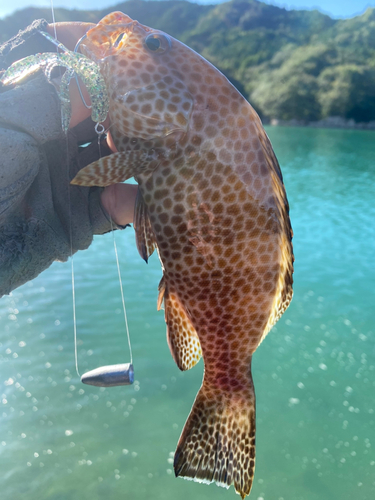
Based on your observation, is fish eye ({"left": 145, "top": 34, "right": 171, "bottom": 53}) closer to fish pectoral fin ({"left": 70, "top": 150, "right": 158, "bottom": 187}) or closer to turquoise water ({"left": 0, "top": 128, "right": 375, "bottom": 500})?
fish pectoral fin ({"left": 70, "top": 150, "right": 158, "bottom": 187})

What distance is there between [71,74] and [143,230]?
95 cm

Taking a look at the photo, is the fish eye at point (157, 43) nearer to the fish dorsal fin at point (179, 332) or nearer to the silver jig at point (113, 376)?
the fish dorsal fin at point (179, 332)

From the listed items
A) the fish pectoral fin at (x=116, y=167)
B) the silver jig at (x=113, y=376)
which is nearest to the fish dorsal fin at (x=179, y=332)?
the silver jig at (x=113, y=376)

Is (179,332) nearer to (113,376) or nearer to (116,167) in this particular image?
(113,376)

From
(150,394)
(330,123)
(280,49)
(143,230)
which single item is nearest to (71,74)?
(143,230)

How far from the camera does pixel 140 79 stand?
91.4 inches

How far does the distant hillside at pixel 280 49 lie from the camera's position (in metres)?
72.4

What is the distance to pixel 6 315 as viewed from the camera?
8.82 m

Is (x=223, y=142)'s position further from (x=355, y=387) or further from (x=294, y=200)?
(x=294, y=200)

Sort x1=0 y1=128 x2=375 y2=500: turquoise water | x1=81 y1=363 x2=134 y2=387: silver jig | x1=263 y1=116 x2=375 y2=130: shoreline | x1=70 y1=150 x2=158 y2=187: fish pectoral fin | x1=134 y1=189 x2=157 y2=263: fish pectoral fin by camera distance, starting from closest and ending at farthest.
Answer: x1=70 y1=150 x2=158 y2=187: fish pectoral fin → x1=134 y1=189 x2=157 y2=263: fish pectoral fin → x1=81 y1=363 x2=134 y2=387: silver jig → x1=0 y1=128 x2=375 y2=500: turquoise water → x1=263 y1=116 x2=375 y2=130: shoreline

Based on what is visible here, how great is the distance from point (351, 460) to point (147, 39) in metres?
5.76

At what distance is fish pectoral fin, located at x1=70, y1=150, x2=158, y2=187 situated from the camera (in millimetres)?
2166

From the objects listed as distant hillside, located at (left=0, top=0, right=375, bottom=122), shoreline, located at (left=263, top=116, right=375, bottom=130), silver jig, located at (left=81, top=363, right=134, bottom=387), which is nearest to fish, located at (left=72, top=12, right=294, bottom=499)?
silver jig, located at (left=81, top=363, right=134, bottom=387)

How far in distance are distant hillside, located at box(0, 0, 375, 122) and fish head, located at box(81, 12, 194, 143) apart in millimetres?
40013
